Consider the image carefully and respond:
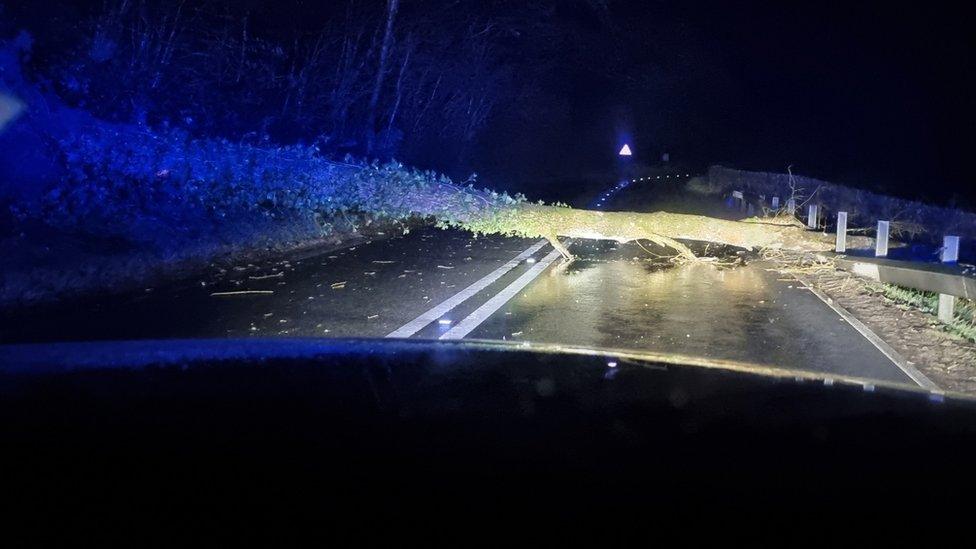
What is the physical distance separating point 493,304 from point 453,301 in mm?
498

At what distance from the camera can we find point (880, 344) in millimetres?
8289

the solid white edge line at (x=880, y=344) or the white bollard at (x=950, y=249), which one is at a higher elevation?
the white bollard at (x=950, y=249)

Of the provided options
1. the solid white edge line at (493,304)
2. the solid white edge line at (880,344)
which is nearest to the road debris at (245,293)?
the solid white edge line at (493,304)

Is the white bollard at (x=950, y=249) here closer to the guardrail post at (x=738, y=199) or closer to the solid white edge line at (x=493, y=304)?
the solid white edge line at (x=493, y=304)

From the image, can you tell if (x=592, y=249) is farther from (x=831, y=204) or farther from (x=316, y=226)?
(x=831, y=204)

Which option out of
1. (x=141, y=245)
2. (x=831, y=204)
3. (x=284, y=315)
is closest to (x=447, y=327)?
(x=284, y=315)

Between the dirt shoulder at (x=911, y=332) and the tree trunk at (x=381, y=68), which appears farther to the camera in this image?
the tree trunk at (x=381, y=68)

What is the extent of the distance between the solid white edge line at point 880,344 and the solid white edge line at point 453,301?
4240 millimetres

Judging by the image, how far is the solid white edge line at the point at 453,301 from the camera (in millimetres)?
8438

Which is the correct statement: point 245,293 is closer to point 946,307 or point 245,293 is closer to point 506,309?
point 506,309

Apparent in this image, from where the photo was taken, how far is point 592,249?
16141 mm

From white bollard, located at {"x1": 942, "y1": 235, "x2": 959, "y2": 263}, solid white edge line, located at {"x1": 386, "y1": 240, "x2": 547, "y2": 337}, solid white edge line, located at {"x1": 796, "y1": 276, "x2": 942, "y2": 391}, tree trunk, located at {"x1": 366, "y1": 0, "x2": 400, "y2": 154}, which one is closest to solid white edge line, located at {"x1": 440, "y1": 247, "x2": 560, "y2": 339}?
solid white edge line, located at {"x1": 386, "y1": 240, "x2": 547, "y2": 337}

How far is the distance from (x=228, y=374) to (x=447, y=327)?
5109 mm

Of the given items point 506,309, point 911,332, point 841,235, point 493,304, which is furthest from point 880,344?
point 841,235
